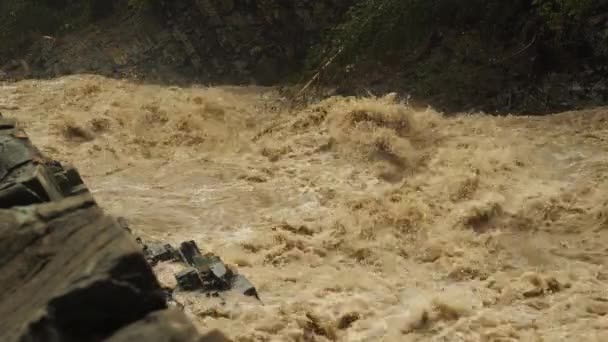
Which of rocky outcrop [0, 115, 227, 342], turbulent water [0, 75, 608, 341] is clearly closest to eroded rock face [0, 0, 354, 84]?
turbulent water [0, 75, 608, 341]

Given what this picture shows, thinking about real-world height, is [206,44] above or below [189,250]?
above

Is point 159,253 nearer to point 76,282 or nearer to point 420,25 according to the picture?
point 76,282

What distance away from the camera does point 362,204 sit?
11.9 meters

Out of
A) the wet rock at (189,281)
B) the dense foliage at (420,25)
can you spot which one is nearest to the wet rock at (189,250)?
the wet rock at (189,281)

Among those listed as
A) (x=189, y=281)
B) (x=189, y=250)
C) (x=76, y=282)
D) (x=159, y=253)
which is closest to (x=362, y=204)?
(x=189, y=250)

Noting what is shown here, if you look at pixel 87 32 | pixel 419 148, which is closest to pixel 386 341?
pixel 419 148

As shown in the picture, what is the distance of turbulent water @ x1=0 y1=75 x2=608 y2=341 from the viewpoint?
346 inches

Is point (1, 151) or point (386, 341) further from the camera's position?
point (386, 341)

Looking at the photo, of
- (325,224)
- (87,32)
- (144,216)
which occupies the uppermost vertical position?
(87,32)

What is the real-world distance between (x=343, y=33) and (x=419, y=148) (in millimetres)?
4175

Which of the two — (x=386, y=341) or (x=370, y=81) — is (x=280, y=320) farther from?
(x=370, y=81)

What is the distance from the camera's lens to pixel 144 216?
466 inches

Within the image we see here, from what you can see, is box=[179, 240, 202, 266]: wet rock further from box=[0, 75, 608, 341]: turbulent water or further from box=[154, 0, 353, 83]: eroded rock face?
box=[154, 0, 353, 83]: eroded rock face

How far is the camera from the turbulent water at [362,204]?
880 cm
